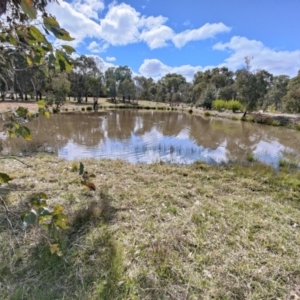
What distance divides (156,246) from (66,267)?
95cm

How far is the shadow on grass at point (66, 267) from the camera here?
169 cm

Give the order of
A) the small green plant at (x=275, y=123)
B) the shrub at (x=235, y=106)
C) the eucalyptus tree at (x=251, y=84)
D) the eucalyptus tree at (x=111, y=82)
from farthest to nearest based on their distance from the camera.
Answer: the eucalyptus tree at (x=111, y=82) → the shrub at (x=235, y=106) → the eucalyptus tree at (x=251, y=84) → the small green plant at (x=275, y=123)

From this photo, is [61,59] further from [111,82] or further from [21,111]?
[111,82]

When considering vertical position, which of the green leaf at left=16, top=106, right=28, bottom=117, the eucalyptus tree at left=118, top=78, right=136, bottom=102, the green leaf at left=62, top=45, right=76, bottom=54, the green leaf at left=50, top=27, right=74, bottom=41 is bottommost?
the green leaf at left=16, top=106, right=28, bottom=117

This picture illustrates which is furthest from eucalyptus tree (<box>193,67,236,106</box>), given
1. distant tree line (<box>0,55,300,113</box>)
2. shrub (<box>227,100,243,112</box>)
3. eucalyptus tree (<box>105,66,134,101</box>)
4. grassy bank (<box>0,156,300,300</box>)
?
grassy bank (<box>0,156,300,300</box>)

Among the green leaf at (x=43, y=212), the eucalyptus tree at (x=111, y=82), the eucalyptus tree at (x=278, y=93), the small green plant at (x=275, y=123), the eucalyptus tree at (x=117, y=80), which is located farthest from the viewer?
the eucalyptus tree at (x=111, y=82)

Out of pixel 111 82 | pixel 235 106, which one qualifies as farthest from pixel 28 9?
pixel 111 82

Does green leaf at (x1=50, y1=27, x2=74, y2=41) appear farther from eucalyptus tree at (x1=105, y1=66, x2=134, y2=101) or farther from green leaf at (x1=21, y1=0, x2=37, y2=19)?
eucalyptus tree at (x1=105, y1=66, x2=134, y2=101)

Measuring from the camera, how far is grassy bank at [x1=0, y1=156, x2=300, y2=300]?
5.89 feet

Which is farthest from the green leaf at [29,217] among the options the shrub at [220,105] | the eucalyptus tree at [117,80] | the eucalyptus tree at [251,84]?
the eucalyptus tree at [117,80]

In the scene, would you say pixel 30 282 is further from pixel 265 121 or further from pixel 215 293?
pixel 265 121

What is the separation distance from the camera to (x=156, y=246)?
227 centimetres

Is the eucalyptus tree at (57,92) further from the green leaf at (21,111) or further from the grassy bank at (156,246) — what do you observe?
the grassy bank at (156,246)

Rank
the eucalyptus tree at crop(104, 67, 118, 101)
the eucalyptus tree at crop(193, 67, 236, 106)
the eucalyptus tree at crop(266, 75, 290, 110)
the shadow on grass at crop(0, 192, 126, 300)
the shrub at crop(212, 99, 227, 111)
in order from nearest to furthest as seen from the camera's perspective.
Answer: the shadow on grass at crop(0, 192, 126, 300) < the shrub at crop(212, 99, 227, 111) < the eucalyptus tree at crop(193, 67, 236, 106) < the eucalyptus tree at crop(266, 75, 290, 110) < the eucalyptus tree at crop(104, 67, 118, 101)
